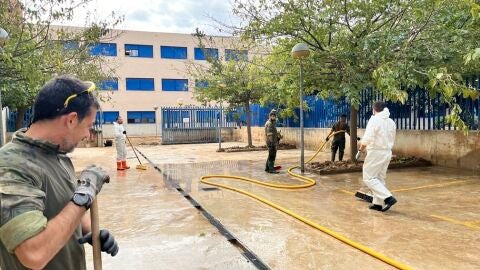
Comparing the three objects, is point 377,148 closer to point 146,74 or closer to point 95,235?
point 95,235

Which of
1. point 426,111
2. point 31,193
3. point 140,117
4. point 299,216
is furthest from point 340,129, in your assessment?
point 140,117

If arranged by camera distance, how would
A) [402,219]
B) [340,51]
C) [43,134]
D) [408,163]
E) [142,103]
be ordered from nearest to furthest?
[43,134]
[402,219]
[340,51]
[408,163]
[142,103]

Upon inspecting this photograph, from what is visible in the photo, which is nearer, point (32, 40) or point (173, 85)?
point (32, 40)

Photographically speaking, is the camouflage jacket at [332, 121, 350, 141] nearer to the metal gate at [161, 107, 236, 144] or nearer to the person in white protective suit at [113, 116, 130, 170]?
the person in white protective suit at [113, 116, 130, 170]

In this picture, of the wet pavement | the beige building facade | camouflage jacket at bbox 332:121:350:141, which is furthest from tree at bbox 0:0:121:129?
the beige building facade

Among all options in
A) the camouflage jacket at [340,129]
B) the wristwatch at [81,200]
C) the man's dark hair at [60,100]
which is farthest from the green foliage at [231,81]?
the wristwatch at [81,200]

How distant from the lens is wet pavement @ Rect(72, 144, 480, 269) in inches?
156

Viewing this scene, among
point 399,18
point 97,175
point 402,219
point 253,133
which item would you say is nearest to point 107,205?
point 402,219

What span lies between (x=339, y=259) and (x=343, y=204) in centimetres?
258

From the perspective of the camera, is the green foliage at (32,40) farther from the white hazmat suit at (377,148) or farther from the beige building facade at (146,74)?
the beige building facade at (146,74)

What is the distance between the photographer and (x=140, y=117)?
35.5m

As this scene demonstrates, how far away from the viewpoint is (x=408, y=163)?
10375 mm

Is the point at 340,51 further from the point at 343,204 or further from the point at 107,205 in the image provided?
the point at 107,205

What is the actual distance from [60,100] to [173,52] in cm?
3681
